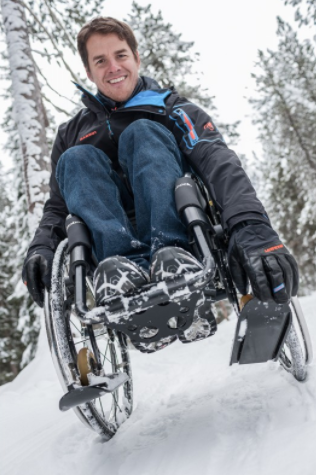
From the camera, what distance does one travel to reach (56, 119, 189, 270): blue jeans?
1.78 metres

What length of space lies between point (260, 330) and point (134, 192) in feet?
2.72

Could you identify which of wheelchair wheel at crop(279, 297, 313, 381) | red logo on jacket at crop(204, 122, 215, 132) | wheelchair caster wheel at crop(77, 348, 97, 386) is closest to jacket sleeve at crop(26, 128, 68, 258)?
wheelchair caster wheel at crop(77, 348, 97, 386)

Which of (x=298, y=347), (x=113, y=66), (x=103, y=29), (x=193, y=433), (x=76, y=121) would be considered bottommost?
(x=193, y=433)

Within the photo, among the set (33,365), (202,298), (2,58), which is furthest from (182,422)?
(2,58)

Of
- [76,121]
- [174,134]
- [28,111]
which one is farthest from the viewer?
[28,111]

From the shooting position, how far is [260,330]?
1604 millimetres

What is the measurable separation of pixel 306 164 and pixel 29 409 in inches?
585

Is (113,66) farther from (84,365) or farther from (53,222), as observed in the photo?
(84,365)

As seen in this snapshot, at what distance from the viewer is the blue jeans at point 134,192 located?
1778 millimetres

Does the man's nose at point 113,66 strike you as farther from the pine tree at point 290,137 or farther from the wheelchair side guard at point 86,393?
the pine tree at point 290,137

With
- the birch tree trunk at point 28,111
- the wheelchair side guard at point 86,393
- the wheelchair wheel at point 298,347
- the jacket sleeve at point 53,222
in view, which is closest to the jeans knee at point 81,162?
the jacket sleeve at point 53,222

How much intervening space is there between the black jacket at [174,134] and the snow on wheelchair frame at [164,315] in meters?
0.13

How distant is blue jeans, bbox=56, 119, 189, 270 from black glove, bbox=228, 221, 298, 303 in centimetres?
30

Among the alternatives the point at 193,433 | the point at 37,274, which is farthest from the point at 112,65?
the point at 193,433
